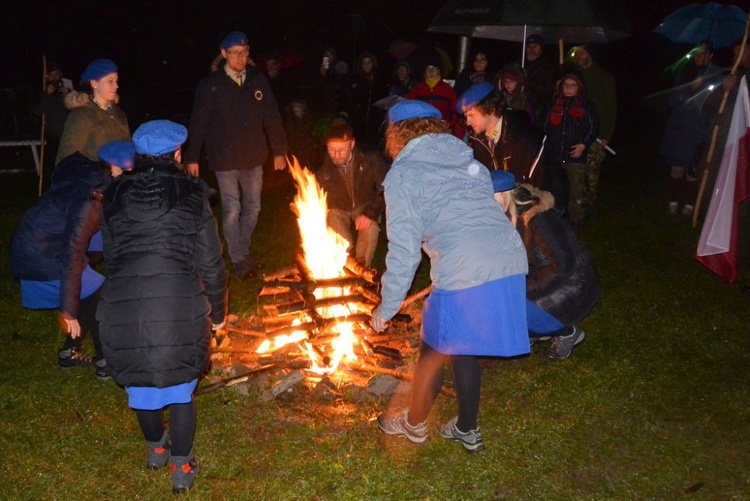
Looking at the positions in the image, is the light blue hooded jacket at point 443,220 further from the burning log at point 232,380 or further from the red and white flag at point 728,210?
the red and white flag at point 728,210

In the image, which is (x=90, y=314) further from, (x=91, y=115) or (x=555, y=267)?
(x=555, y=267)

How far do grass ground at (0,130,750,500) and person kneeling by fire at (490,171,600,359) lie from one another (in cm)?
75

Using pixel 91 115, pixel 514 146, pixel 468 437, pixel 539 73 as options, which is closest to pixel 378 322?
pixel 468 437

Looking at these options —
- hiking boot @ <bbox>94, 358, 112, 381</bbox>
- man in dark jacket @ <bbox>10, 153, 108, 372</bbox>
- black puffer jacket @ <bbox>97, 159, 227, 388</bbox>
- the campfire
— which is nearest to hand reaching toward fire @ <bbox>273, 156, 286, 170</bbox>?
the campfire

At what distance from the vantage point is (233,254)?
7.89m

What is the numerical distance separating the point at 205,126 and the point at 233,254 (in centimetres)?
155

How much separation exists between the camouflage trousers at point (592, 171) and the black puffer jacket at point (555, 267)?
5.05m

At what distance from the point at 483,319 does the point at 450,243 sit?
0.51 meters

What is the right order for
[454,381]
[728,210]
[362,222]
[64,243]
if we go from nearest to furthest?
[454,381] → [64,243] → [362,222] → [728,210]

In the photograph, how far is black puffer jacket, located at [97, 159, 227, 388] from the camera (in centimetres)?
369

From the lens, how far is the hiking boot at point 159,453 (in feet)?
14.3

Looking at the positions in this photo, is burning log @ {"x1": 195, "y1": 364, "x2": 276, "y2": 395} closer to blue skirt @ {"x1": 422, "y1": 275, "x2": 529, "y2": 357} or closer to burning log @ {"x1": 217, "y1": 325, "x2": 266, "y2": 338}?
burning log @ {"x1": 217, "y1": 325, "x2": 266, "y2": 338}

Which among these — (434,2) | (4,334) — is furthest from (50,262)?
(434,2)

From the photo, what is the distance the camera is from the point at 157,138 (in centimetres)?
383
